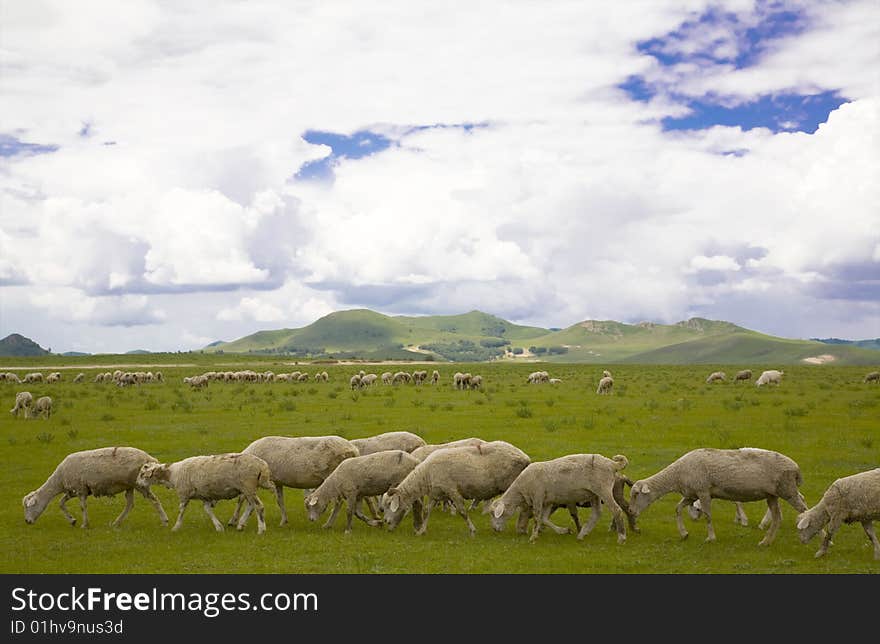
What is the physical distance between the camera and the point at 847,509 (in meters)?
13.2

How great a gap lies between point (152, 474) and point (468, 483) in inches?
279

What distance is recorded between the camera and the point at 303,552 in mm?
14320

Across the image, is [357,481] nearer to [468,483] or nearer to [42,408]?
[468,483]

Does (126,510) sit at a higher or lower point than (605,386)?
lower

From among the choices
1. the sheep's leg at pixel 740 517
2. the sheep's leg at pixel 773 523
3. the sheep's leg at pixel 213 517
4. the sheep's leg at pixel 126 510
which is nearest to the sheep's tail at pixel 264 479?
the sheep's leg at pixel 213 517

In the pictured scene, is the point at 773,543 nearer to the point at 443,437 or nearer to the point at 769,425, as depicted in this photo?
the point at 443,437

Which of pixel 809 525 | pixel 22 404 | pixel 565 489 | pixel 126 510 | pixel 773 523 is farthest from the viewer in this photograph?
pixel 22 404

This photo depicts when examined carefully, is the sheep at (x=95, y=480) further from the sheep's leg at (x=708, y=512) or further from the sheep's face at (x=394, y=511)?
the sheep's leg at (x=708, y=512)

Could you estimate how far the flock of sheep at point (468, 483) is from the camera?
1428 cm

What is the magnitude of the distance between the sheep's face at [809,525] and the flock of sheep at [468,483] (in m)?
0.02

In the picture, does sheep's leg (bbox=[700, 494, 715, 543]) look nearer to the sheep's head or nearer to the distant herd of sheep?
the distant herd of sheep

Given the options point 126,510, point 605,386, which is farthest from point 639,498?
point 605,386
